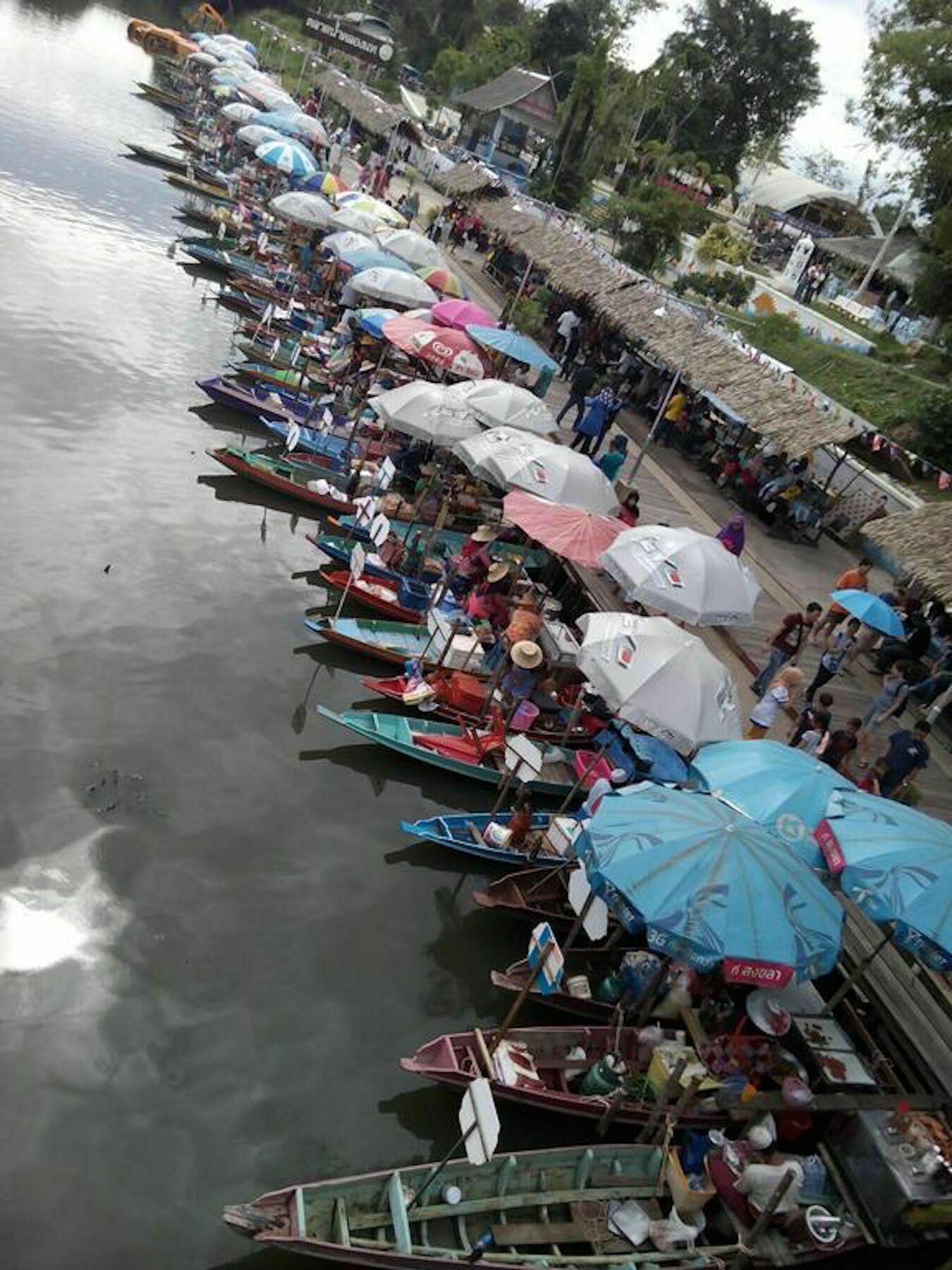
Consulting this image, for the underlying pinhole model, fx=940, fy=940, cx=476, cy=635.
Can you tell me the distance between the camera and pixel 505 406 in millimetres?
18734

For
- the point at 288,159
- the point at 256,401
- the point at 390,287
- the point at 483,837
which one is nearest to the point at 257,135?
the point at 288,159

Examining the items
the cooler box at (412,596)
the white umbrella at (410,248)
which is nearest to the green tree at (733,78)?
the white umbrella at (410,248)

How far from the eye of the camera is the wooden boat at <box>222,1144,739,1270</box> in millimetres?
7547

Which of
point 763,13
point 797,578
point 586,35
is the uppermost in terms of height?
point 763,13

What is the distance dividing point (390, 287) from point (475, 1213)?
21997 mm

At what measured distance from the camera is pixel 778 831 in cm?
1032

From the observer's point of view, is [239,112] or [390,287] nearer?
[390,287]

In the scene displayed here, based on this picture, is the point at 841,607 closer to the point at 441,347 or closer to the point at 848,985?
the point at 848,985

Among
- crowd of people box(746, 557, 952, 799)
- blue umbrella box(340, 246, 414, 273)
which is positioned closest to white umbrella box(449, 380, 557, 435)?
crowd of people box(746, 557, 952, 799)

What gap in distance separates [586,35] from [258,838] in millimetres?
84370

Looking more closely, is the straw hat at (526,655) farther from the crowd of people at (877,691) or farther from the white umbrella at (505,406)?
the white umbrella at (505,406)

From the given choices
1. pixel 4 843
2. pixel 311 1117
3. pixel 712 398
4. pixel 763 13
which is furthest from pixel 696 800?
pixel 763 13

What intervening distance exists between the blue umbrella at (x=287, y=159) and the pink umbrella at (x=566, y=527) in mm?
27597

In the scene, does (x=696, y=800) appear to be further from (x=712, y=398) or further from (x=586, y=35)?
(x=586, y=35)
